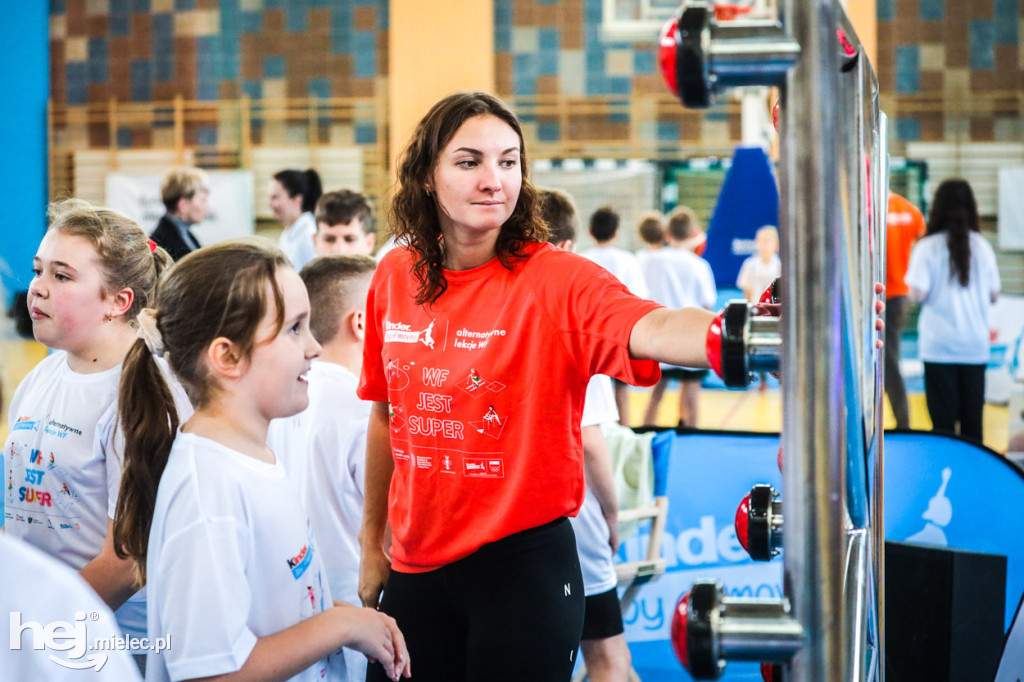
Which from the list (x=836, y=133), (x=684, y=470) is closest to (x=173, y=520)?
(x=836, y=133)

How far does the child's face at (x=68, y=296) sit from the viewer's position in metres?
1.66

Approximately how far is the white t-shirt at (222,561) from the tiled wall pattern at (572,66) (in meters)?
10.1

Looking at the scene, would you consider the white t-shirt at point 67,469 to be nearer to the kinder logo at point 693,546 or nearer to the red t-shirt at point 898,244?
the kinder logo at point 693,546

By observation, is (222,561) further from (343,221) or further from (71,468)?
(343,221)

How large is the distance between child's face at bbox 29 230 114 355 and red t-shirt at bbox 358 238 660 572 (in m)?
0.55

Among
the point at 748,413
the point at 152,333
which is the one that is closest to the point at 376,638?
the point at 152,333

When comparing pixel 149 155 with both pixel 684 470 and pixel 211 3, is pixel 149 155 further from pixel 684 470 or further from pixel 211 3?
pixel 684 470

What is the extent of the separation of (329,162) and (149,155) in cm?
212

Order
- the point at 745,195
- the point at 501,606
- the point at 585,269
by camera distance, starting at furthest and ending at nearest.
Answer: the point at 745,195, the point at 501,606, the point at 585,269

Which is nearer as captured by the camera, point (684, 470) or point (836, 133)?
point (836, 133)

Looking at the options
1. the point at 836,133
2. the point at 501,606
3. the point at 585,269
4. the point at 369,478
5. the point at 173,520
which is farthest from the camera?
the point at 369,478

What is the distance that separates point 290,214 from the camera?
509cm

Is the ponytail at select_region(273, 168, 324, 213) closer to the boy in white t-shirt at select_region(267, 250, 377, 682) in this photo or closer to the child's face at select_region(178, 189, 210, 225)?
the child's face at select_region(178, 189, 210, 225)

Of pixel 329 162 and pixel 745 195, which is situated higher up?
pixel 329 162
